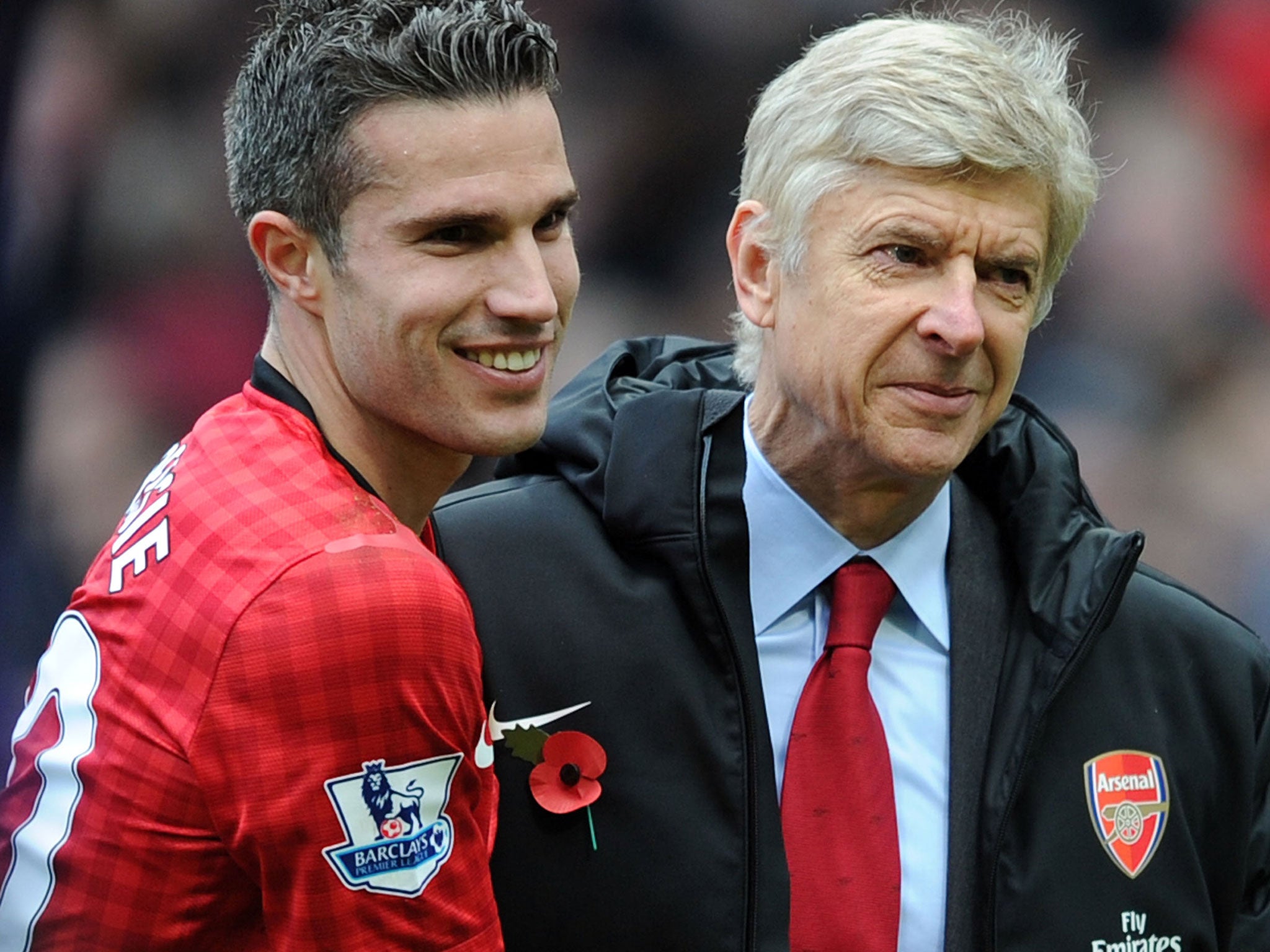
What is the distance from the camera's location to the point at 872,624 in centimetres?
267

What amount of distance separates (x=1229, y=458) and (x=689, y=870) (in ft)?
10.9

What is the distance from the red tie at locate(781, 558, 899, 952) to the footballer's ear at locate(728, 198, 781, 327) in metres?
0.59

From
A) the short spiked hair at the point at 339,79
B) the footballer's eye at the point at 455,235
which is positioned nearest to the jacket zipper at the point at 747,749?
the footballer's eye at the point at 455,235

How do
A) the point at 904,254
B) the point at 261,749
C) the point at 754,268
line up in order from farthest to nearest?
the point at 754,268
the point at 904,254
the point at 261,749

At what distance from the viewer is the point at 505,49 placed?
2.23m

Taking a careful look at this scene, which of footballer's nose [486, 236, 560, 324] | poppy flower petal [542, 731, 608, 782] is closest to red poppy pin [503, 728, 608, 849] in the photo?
poppy flower petal [542, 731, 608, 782]

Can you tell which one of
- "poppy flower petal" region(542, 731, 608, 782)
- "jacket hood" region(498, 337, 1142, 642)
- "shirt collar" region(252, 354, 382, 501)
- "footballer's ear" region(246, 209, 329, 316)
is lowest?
"poppy flower petal" region(542, 731, 608, 782)

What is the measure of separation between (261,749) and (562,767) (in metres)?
0.69

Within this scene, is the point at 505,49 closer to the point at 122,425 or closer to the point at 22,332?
the point at 22,332

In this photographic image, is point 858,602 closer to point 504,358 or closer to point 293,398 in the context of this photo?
point 504,358

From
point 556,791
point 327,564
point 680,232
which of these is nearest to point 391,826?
point 327,564

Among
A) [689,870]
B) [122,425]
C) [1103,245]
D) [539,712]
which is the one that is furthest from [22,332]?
[1103,245]

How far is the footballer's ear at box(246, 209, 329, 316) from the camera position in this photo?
2223 mm

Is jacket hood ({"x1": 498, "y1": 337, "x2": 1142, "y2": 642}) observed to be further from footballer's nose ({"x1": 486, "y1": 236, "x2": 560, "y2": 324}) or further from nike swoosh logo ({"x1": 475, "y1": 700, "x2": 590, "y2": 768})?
footballer's nose ({"x1": 486, "y1": 236, "x2": 560, "y2": 324})
